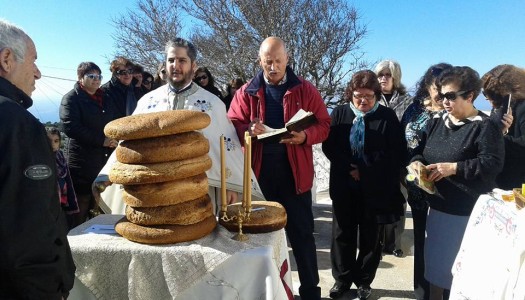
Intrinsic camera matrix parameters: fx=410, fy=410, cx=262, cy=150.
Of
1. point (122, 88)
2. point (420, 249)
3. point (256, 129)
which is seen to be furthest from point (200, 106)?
point (122, 88)

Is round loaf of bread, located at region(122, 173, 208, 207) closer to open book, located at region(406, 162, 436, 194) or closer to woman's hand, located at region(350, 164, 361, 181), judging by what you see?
open book, located at region(406, 162, 436, 194)

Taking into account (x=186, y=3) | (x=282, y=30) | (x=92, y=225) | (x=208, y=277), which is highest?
(x=186, y=3)

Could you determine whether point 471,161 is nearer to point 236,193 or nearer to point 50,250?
point 236,193

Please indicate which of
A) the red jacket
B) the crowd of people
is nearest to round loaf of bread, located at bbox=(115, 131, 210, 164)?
the crowd of people

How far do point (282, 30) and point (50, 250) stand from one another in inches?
471

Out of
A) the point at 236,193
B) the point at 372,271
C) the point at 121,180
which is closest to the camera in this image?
the point at 121,180

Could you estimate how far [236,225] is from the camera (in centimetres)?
210

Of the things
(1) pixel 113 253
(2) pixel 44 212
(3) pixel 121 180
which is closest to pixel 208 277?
(1) pixel 113 253

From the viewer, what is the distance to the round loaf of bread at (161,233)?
6.22ft

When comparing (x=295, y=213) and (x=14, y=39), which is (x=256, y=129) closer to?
(x=295, y=213)

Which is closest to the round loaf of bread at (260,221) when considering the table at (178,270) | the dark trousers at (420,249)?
the table at (178,270)

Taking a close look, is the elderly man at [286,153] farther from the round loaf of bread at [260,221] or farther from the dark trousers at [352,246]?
the round loaf of bread at [260,221]

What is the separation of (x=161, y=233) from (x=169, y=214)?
95mm

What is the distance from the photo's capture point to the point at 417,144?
3.20m
